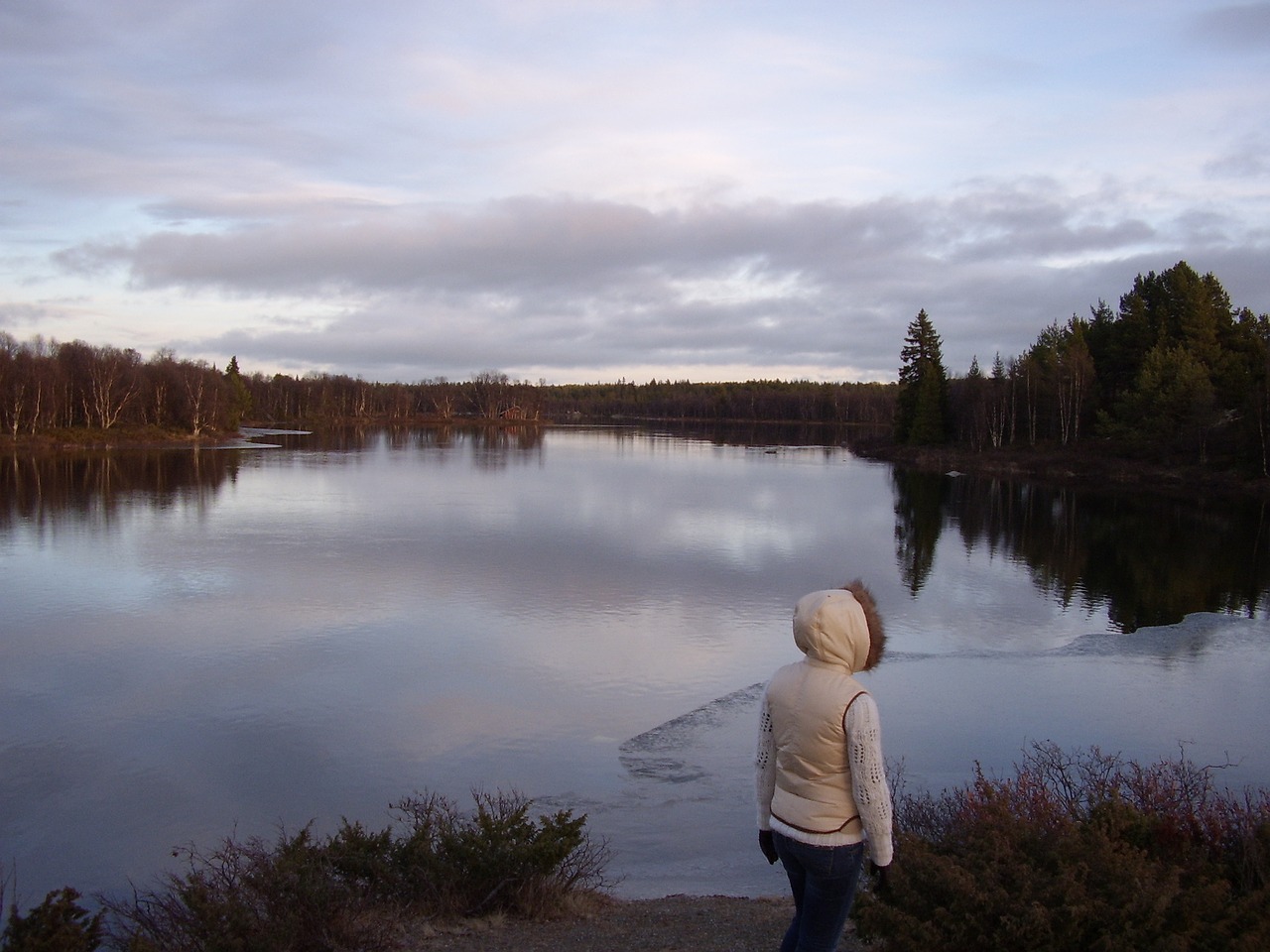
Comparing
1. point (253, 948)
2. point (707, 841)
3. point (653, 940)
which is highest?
point (253, 948)

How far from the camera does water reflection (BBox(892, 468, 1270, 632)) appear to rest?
18609 millimetres

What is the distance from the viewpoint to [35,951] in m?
4.15

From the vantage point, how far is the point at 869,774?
129 inches

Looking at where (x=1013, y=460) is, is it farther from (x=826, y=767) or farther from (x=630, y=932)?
(x=826, y=767)

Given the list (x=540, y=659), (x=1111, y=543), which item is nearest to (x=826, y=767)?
(x=540, y=659)

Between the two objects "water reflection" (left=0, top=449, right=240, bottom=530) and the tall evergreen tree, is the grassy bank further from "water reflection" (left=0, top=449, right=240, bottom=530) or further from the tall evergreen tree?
the tall evergreen tree

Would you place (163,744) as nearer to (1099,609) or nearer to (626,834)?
(626,834)

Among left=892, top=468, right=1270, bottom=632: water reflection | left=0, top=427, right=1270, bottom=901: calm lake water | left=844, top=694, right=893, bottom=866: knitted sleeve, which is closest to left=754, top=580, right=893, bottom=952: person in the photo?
left=844, top=694, right=893, bottom=866: knitted sleeve

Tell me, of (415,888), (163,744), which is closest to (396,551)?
(163,744)

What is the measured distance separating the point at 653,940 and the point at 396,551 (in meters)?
16.4

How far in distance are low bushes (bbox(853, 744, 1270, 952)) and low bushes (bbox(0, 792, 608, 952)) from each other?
2016 millimetres

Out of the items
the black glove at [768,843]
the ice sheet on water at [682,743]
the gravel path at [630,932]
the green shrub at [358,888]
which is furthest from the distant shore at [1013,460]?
the black glove at [768,843]

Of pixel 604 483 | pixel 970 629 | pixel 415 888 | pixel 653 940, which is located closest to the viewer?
pixel 653 940

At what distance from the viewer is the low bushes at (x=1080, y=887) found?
13.1 feet
